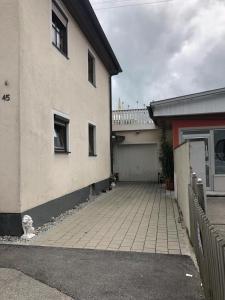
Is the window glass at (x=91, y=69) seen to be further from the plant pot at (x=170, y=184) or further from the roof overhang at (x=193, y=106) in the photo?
the plant pot at (x=170, y=184)

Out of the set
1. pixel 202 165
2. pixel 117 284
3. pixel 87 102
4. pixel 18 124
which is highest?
pixel 87 102

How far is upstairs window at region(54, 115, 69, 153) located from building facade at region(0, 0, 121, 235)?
0.09 ft

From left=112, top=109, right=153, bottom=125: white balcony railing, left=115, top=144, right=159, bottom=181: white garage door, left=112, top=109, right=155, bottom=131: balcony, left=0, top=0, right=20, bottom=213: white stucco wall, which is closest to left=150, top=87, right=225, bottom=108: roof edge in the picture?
left=112, top=109, right=155, bottom=131: balcony

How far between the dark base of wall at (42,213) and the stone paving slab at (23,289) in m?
1.92

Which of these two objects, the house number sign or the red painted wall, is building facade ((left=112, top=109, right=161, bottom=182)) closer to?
the red painted wall

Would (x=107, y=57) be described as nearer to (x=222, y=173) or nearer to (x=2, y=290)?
(x=222, y=173)

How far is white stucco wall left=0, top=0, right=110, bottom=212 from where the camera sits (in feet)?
21.2

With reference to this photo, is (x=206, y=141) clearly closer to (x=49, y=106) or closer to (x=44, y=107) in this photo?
(x=49, y=106)

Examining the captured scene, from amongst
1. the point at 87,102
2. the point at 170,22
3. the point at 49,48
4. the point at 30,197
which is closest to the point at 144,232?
the point at 30,197

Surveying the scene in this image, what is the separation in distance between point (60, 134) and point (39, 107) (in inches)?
75.0

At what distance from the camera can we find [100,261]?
5.03 m

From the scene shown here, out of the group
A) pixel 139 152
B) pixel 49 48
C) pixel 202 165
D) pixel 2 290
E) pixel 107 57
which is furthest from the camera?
pixel 139 152

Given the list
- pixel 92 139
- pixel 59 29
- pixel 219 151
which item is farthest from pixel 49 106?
pixel 219 151

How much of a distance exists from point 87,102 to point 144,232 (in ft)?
20.5
